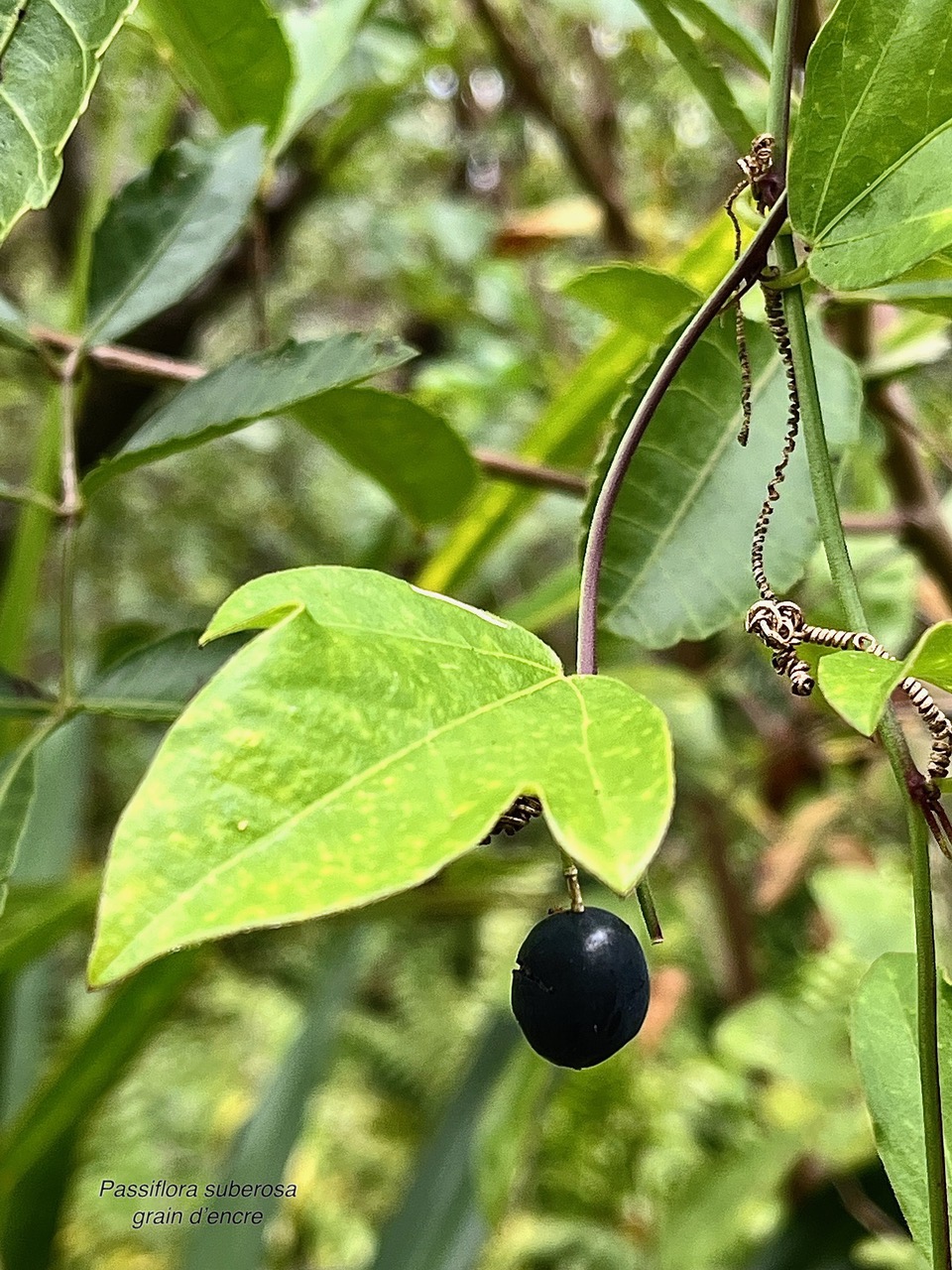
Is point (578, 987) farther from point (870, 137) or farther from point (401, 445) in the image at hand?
point (401, 445)

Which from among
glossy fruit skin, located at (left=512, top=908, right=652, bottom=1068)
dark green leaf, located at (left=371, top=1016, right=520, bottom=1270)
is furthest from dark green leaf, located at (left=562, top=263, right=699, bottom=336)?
dark green leaf, located at (left=371, top=1016, right=520, bottom=1270)

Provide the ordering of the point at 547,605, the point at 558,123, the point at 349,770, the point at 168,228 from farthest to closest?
the point at 558,123
the point at 547,605
the point at 168,228
the point at 349,770

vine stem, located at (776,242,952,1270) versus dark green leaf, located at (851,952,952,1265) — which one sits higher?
vine stem, located at (776,242,952,1270)

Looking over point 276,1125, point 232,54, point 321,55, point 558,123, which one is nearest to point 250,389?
point 232,54

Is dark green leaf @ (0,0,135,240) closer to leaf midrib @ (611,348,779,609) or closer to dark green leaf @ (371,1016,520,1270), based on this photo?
leaf midrib @ (611,348,779,609)

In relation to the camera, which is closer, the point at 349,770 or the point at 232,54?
the point at 349,770

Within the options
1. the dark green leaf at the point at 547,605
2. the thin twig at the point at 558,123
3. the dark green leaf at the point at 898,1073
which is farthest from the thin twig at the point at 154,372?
the thin twig at the point at 558,123
